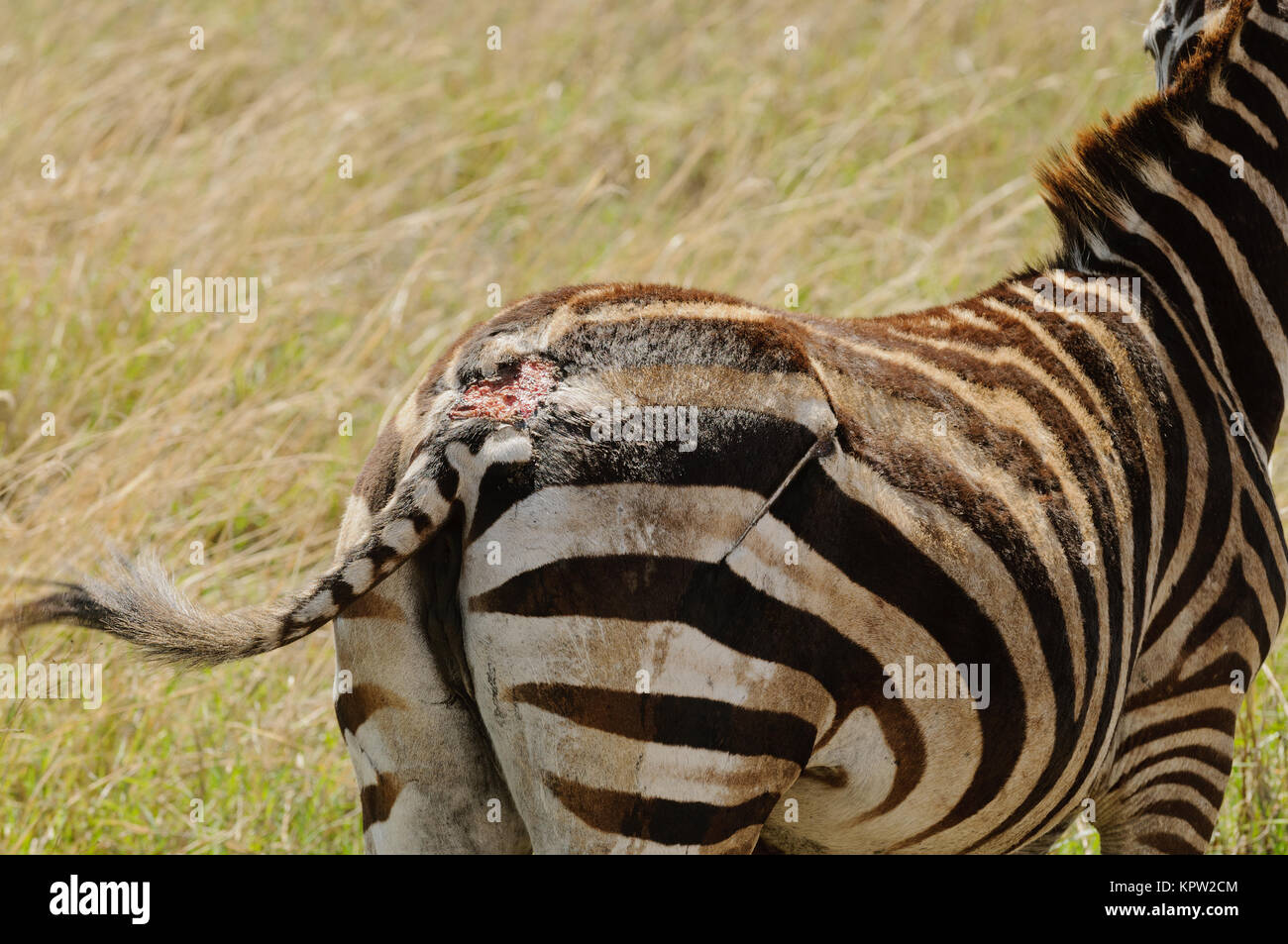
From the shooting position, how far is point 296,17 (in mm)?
9789

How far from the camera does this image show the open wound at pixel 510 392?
2.44 meters

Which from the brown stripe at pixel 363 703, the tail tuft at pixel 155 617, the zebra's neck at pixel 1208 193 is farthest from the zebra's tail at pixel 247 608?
the zebra's neck at pixel 1208 193

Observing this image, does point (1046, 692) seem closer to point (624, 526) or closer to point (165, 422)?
point (624, 526)

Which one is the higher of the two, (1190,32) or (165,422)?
(1190,32)

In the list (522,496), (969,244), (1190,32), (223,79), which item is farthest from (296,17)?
(522,496)

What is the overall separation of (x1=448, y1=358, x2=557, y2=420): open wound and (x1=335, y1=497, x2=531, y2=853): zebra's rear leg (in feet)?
1.01

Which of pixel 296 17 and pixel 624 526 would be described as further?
pixel 296 17

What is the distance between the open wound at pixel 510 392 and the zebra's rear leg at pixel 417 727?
0.31 metres

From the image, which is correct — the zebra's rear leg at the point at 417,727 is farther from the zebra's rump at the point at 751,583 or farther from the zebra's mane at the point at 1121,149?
the zebra's mane at the point at 1121,149

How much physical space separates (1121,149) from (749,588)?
2077mm

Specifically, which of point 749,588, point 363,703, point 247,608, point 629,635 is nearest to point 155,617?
point 247,608

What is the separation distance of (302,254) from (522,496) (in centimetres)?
499

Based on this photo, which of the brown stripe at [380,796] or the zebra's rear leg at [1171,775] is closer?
the brown stripe at [380,796]

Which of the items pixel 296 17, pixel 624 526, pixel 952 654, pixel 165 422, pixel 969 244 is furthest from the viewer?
pixel 296 17
